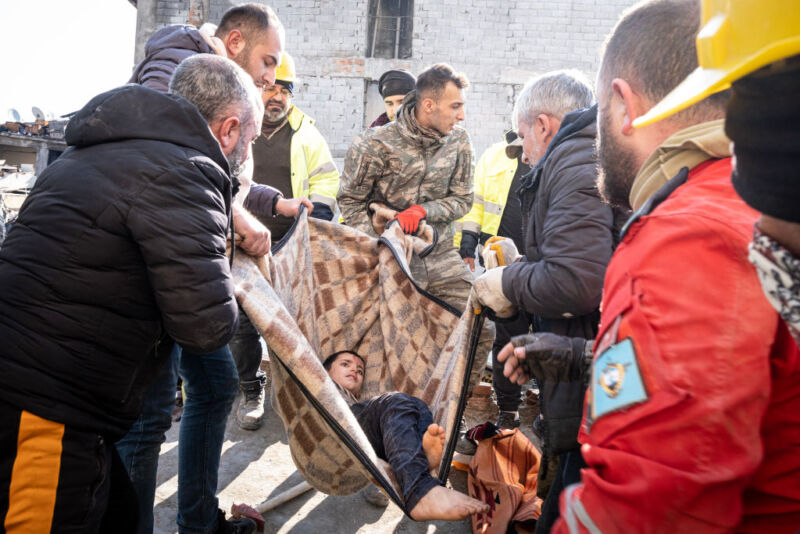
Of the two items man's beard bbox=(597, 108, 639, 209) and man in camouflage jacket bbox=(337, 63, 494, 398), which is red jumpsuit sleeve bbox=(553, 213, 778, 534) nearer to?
man's beard bbox=(597, 108, 639, 209)

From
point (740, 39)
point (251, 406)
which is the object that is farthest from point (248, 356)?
point (740, 39)

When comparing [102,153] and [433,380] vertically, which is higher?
[102,153]

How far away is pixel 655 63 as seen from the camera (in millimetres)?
1084

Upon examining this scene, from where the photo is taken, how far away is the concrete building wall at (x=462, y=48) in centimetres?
918

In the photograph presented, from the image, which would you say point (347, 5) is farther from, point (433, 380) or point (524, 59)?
point (433, 380)

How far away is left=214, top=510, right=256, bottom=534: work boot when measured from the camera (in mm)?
2172

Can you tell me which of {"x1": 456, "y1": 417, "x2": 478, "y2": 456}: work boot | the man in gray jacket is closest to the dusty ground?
{"x1": 456, "y1": 417, "x2": 478, "y2": 456}: work boot

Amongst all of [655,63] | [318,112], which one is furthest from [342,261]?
[318,112]

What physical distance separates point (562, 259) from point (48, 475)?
142cm

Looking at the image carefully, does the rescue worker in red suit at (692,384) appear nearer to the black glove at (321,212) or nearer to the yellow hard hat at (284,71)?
the black glove at (321,212)

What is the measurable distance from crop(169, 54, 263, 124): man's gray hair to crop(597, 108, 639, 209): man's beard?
1.02 metres

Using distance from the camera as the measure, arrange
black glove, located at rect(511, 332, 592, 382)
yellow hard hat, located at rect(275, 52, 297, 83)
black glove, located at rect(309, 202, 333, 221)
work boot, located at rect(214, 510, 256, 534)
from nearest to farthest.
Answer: black glove, located at rect(511, 332, 592, 382) < work boot, located at rect(214, 510, 256, 534) < yellow hard hat, located at rect(275, 52, 297, 83) < black glove, located at rect(309, 202, 333, 221)

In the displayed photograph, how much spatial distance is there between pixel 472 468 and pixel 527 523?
372 millimetres

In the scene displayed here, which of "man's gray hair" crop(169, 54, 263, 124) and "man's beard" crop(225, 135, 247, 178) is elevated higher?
"man's gray hair" crop(169, 54, 263, 124)
